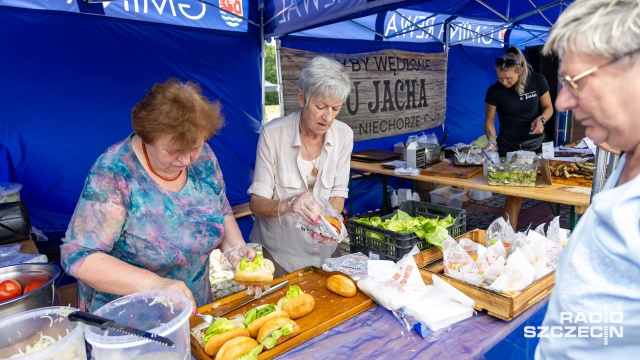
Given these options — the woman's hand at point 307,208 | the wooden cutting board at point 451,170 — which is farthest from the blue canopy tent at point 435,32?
the woman's hand at point 307,208

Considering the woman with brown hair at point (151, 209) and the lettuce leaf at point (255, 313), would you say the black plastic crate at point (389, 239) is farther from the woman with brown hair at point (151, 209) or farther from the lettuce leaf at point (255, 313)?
the lettuce leaf at point (255, 313)

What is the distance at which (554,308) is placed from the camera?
1000 mm

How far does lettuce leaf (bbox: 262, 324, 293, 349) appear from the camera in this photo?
152cm

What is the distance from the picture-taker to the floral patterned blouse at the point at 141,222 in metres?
1.75

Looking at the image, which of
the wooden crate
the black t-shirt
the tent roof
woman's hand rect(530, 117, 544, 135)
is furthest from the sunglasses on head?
the wooden crate

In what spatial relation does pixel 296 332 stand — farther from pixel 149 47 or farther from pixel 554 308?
pixel 149 47

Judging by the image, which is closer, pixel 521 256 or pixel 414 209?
pixel 521 256

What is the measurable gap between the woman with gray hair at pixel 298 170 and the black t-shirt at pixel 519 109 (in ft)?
11.3

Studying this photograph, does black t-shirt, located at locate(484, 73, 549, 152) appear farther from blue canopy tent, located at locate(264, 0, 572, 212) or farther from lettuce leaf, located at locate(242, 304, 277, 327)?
lettuce leaf, located at locate(242, 304, 277, 327)

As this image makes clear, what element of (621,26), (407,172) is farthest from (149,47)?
→ (621,26)

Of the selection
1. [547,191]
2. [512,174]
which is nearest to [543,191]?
[547,191]

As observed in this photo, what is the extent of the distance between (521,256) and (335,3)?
10.6 feet

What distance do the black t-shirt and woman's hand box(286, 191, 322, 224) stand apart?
4.23m

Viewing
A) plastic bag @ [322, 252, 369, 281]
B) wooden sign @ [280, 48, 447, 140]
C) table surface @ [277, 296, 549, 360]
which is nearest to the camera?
table surface @ [277, 296, 549, 360]
